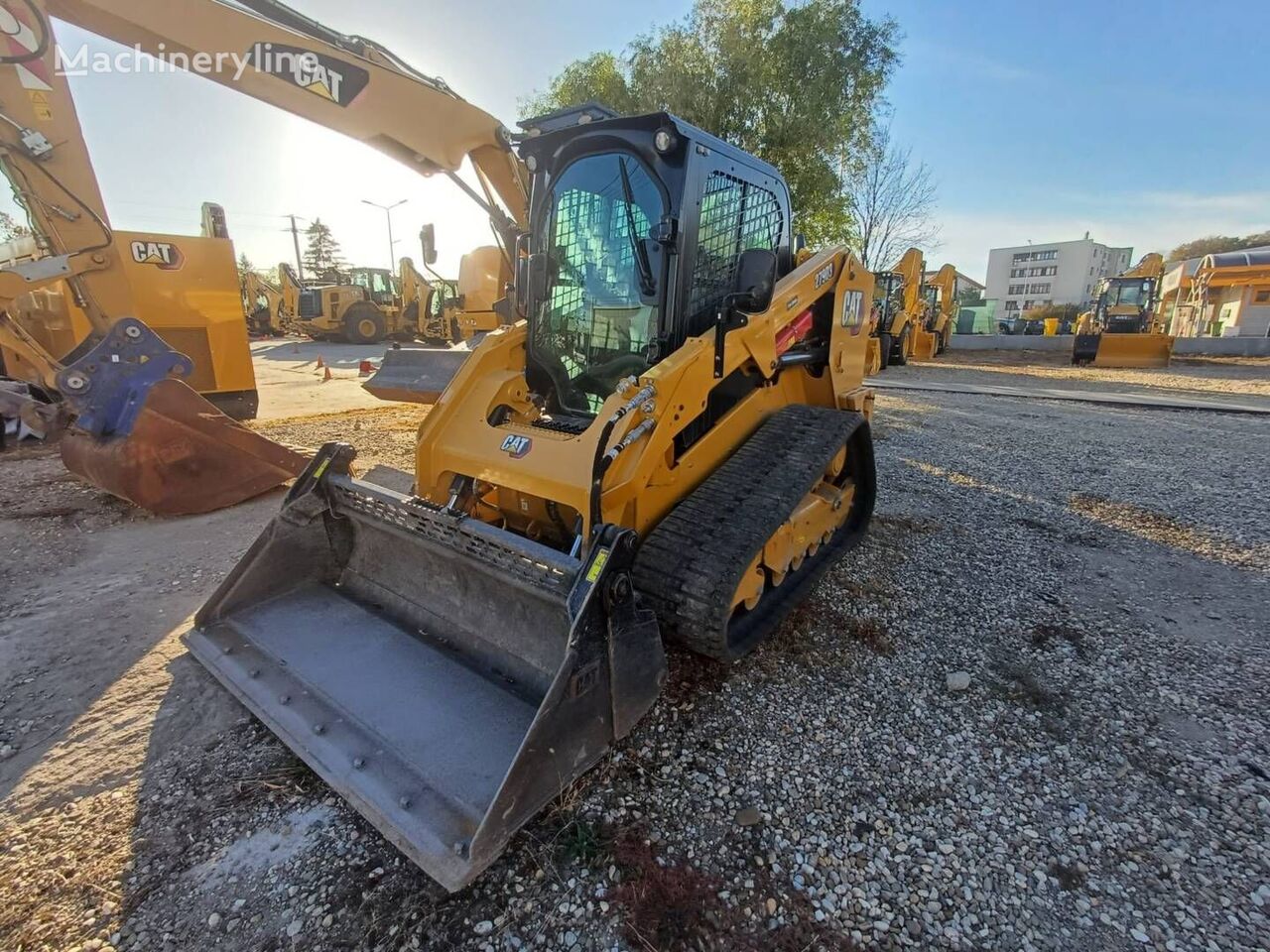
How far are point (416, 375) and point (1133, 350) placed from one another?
21.6m

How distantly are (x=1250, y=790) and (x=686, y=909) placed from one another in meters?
2.19

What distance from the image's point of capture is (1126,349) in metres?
18.6

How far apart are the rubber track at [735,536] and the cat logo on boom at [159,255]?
6.38 m

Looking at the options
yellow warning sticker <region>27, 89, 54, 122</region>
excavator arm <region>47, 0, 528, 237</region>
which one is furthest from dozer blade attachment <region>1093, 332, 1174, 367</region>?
yellow warning sticker <region>27, 89, 54, 122</region>

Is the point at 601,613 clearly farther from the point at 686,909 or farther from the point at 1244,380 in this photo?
the point at 1244,380

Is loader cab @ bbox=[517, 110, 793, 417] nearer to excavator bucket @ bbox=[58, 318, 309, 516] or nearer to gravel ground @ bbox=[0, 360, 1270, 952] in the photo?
gravel ground @ bbox=[0, 360, 1270, 952]

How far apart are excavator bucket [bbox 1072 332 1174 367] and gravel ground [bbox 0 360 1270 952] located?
19167 mm

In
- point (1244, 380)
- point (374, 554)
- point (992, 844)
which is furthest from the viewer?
point (1244, 380)

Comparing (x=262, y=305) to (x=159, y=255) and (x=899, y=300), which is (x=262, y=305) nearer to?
(x=159, y=255)

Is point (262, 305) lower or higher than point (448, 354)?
higher

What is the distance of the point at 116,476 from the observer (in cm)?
443

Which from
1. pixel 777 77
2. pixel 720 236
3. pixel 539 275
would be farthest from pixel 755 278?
pixel 777 77

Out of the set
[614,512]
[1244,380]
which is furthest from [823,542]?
[1244,380]

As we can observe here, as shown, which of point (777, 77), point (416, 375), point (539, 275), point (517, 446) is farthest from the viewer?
point (777, 77)
